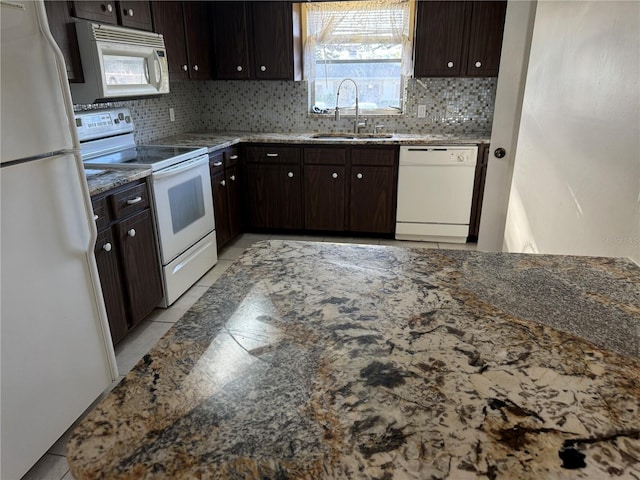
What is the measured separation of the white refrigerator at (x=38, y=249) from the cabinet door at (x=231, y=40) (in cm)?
256

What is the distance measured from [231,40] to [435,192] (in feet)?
7.32

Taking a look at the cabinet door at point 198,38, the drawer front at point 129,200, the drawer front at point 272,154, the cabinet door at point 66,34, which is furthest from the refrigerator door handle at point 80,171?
the drawer front at point 272,154

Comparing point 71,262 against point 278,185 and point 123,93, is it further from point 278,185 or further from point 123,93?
point 278,185

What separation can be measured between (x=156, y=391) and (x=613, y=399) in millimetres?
694

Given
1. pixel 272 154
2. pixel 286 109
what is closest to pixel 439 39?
pixel 286 109

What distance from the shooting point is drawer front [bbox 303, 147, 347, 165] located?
145 inches

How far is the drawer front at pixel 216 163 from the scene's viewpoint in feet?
10.9

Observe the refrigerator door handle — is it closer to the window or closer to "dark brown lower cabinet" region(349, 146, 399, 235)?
"dark brown lower cabinet" region(349, 146, 399, 235)

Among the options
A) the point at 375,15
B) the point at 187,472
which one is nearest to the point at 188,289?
the point at 187,472

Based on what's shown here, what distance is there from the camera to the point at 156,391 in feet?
2.21

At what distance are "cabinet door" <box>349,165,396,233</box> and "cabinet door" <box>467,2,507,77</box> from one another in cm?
109

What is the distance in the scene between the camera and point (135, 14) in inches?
107

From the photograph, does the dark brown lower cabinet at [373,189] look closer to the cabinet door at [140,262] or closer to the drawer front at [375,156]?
the drawer front at [375,156]

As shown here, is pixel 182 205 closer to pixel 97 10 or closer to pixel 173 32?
pixel 97 10
